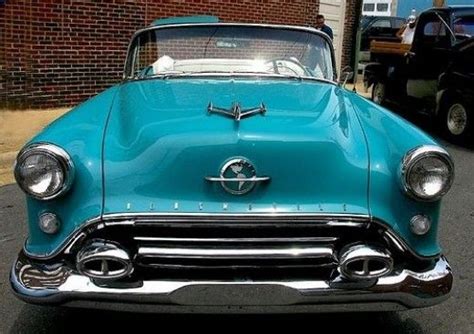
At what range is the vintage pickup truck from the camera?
8000 millimetres

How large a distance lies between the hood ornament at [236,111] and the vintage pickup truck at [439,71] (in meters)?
5.79

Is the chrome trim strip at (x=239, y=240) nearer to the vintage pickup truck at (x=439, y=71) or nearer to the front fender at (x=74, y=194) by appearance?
the front fender at (x=74, y=194)

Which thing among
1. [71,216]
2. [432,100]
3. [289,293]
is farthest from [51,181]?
[432,100]

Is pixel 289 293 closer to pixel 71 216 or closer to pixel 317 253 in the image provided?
pixel 317 253

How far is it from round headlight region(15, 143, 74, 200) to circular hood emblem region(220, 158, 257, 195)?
0.62m

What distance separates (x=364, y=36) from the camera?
18953 mm

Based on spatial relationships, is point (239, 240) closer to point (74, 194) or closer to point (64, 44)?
point (74, 194)

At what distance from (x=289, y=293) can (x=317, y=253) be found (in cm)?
19

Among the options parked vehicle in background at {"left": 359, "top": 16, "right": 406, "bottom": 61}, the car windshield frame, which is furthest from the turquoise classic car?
parked vehicle in background at {"left": 359, "top": 16, "right": 406, "bottom": 61}

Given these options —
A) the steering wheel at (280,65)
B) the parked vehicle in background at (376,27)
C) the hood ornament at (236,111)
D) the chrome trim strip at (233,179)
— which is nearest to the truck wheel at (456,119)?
the steering wheel at (280,65)

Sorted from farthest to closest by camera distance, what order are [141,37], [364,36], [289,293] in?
[364,36]
[141,37]
[289,293]

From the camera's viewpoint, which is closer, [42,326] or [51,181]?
[51,181]

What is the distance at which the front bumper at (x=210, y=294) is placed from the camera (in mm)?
2363

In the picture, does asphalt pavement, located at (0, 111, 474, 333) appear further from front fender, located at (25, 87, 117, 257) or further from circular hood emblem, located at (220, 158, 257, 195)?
circular hood emblem, located at (220, 158, 257, 195)
